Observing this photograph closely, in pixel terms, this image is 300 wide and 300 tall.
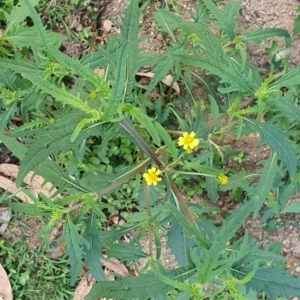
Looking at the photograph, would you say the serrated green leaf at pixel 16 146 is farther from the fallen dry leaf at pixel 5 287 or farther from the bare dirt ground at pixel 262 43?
the fallen dry leaf at pixel 5 287

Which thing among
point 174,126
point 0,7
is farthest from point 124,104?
point 0,7

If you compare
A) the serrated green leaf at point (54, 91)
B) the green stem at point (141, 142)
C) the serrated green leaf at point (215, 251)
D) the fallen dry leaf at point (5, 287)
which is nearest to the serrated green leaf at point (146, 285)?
the serrated green leaf at point (215, 251)

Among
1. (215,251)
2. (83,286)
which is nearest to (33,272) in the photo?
(83,286)

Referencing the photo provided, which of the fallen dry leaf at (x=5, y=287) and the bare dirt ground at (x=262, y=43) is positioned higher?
the bare dirt ground at (x=262, y=43)

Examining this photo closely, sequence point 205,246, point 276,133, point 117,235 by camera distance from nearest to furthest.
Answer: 1. point 205,246
2. point 276,133
3. point 117,235

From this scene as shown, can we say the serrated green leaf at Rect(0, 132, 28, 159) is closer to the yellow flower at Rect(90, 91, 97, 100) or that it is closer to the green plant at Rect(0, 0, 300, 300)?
the green plant at Rect(0, 0, 300, 300)

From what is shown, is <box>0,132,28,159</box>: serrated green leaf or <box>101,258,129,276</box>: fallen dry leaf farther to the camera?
<box>101,258,129,276</box>: fallen dry leaf

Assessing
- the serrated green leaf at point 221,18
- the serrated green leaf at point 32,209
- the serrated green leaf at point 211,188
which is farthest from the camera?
the serrated green leaf at point 211,188

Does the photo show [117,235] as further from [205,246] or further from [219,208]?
[219,208]

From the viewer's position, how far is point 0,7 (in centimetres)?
312

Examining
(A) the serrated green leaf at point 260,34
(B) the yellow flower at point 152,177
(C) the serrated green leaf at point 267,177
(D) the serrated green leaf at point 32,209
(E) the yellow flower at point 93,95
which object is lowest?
(C) the serrated green leaf at point 267,177

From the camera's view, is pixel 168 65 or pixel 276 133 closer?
pixel 276 133

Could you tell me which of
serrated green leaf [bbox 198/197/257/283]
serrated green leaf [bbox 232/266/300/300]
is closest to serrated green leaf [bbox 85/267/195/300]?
serrated green leaf [bbox 198/197/257/283]

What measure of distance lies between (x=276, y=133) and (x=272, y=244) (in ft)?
4.54
